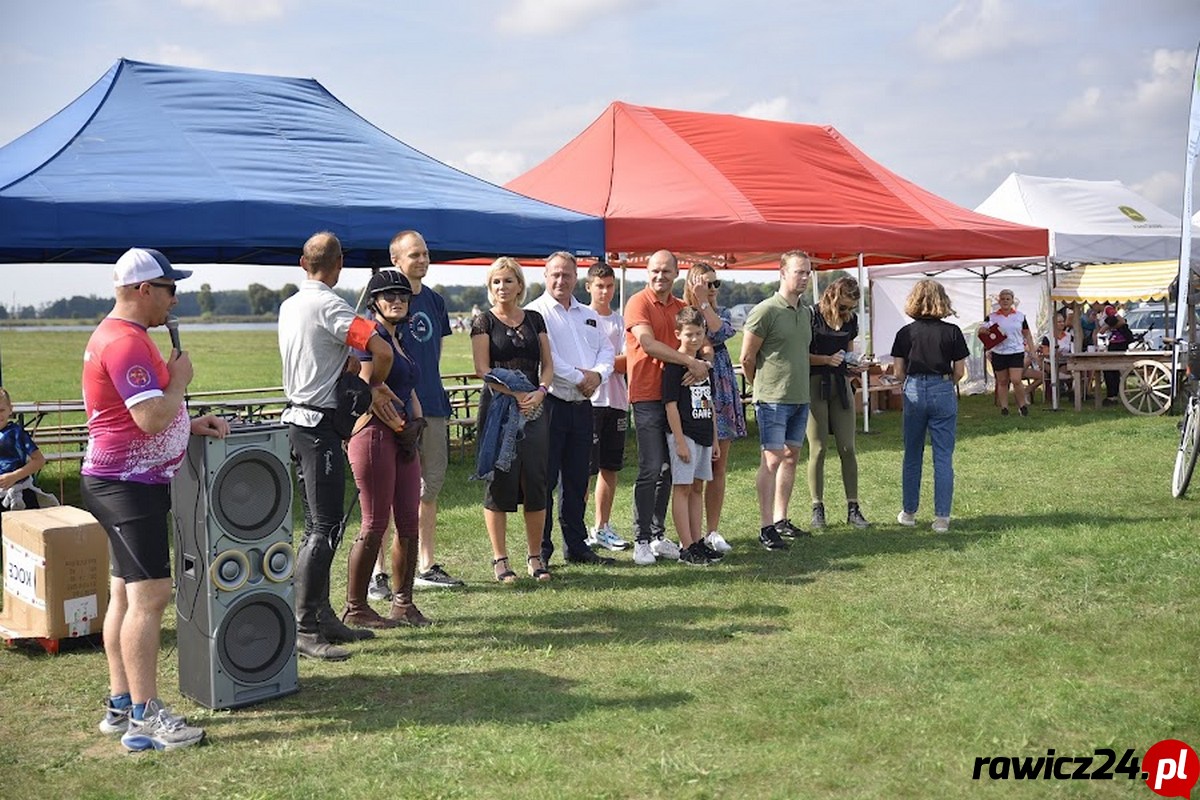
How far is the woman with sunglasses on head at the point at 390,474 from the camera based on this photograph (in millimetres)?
5242

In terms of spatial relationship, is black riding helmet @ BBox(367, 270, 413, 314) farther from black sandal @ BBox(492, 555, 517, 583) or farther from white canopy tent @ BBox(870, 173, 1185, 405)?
white canopy tent @ BBox(870, 173, 1185, 405)

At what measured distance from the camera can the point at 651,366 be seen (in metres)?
6.74

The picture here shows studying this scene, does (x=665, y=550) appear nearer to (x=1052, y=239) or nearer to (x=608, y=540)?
(x=608, y=540)

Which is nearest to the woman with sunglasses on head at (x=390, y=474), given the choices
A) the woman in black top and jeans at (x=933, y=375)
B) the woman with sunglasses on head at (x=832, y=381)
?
the woman with sunglasses on head at (x=832, y=381)

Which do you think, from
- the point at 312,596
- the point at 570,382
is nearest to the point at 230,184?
the point at 570,382

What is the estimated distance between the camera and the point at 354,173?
387 inches

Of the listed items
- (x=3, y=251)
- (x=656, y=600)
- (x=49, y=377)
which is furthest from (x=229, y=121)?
(x=49, y=377)

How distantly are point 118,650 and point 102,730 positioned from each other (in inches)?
12.7

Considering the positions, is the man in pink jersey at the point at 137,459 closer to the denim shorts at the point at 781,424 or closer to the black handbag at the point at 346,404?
the black handbag at the point at 346,404

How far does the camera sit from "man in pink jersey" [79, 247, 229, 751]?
3953 mm

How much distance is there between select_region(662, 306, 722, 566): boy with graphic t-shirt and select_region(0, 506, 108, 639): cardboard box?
9.95 ft

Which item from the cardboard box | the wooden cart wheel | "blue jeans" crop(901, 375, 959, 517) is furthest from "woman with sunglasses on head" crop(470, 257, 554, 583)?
the wooden cart wheel

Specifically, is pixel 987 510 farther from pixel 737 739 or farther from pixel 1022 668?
pixel 737 739

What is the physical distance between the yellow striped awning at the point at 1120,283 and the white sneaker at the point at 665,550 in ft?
37.6
